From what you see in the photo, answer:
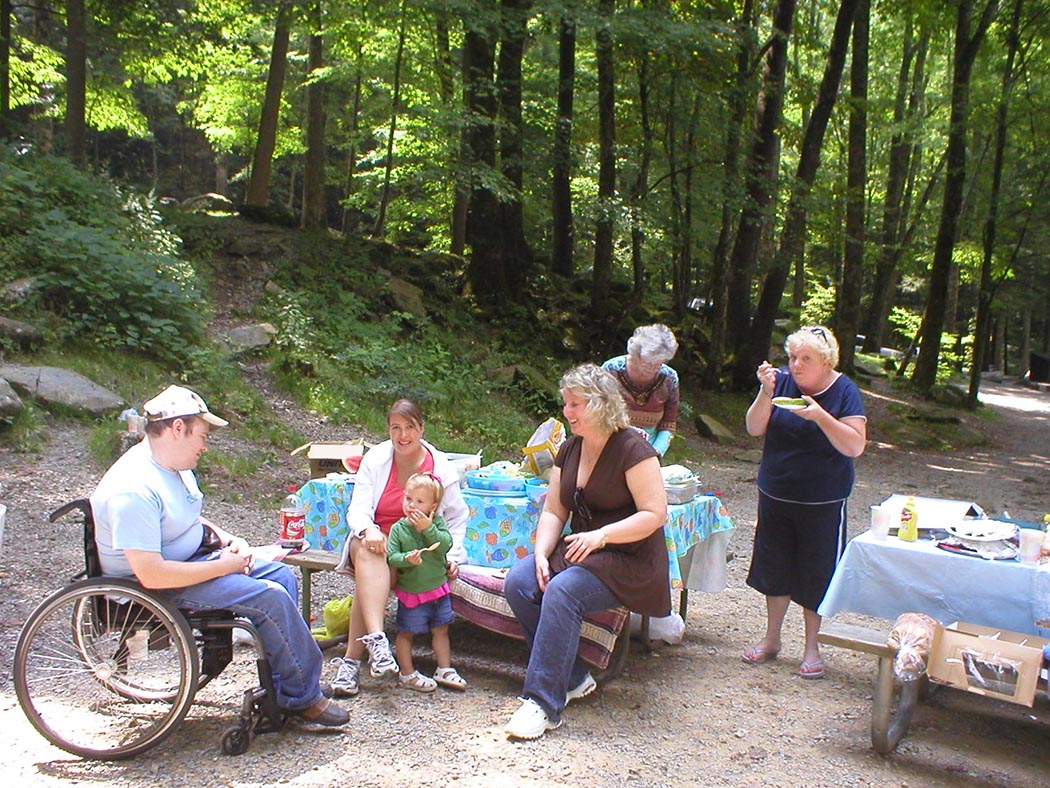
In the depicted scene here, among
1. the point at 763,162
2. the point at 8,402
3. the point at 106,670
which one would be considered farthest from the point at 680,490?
the point at 763,162

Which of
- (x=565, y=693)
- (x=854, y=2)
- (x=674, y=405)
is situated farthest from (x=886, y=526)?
(x=854, y=2)

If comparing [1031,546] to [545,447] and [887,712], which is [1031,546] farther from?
[545,447]

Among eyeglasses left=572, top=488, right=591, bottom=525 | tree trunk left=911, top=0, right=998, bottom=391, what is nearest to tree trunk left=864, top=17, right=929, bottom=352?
tree trunk left=911, top=0, right=998, bottom=391

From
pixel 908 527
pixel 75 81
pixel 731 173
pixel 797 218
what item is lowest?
pixel 908 527

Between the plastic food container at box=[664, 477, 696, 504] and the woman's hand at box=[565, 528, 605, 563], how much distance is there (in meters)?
0.86

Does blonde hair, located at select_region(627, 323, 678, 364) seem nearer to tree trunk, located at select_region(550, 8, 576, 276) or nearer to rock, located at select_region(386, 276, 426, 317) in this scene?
tree trunk, located at select_region(550, 8, 576, 276)

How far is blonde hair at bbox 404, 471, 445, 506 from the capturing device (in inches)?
150

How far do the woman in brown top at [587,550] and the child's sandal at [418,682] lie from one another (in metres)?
0.47

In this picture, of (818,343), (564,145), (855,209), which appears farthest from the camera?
(855,209)

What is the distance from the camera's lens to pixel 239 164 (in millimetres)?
27016

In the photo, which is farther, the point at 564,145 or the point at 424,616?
the point at 564,145

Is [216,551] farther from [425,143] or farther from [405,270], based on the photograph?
[405,270]

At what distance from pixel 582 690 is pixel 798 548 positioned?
4.07 feet

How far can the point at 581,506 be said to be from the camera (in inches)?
149
